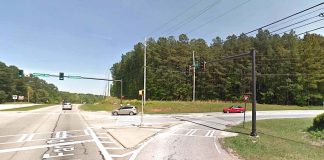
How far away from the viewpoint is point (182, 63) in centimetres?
10150

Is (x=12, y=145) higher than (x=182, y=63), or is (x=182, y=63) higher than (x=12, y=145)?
(x=182, y=63)

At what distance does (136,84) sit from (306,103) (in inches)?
2101

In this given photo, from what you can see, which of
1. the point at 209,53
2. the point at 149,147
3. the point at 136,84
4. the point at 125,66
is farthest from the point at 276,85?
the point at 149,147

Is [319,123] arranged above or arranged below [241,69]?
below

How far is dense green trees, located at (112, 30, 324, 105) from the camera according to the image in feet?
291

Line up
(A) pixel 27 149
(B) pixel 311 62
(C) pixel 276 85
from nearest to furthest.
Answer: (A) pixel 27 149 → (B) pixel 311 62 → (C) pixel 276 85

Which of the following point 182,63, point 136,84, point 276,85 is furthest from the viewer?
point 136,84

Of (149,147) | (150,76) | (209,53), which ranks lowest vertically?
(149,147)

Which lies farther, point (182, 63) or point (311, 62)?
point (182, 63)

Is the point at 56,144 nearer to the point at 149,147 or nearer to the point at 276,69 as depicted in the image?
the point at 149,147

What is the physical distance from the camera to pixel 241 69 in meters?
97.0

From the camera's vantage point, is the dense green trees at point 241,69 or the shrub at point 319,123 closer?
the shrub at point 319,123

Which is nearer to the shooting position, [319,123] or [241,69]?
[319,123]

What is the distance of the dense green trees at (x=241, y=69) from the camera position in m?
88.6
